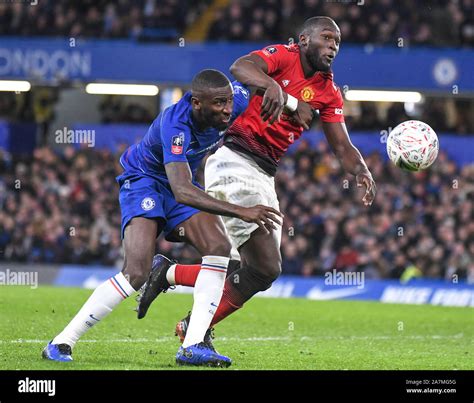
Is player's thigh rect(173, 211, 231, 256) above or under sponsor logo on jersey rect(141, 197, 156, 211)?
under

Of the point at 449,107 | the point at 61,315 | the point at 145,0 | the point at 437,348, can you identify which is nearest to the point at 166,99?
the point at 145,0

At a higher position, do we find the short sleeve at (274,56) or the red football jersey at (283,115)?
the short sleeve at (274,56)

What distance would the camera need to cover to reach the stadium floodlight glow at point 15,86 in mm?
22170

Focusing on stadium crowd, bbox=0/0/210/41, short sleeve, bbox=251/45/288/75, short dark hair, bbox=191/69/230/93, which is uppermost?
stadium crowd, bbox=0/0/210/41

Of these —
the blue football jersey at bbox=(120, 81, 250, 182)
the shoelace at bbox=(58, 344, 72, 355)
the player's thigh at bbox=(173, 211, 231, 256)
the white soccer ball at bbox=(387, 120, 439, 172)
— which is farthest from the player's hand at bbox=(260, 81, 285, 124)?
the shoelace at bbox=(58, 344, 72, 355)

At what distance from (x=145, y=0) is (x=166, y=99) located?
240 centimetres

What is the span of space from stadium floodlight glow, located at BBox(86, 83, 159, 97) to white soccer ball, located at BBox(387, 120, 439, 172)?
1432cm

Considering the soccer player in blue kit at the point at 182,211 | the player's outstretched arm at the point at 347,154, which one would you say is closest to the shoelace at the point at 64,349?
the soccer player in blue kit at the point at 182,211

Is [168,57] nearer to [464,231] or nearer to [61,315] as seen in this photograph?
[464,231]

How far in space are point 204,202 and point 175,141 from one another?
0.49 meters

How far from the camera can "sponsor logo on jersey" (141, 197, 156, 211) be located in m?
7.47

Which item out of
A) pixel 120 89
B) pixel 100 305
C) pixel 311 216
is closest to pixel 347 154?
pixel 100 305

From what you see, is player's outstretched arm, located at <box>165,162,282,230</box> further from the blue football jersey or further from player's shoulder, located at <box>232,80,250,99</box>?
player's shoulder, located at <box>232,80,250,99</box>

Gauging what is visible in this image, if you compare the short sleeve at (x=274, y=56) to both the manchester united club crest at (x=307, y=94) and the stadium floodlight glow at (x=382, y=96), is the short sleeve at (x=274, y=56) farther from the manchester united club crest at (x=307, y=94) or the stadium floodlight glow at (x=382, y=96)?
the stadium floodlight glow at (x=382, y=96)
